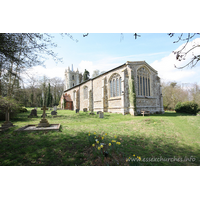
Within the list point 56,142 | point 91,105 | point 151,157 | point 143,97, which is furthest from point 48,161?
point 91,105

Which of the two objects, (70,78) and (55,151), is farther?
(70,78)

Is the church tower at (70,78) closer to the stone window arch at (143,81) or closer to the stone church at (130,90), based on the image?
the stone church at (130,90)

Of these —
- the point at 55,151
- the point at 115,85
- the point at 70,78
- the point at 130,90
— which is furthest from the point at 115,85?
the point at 70,78

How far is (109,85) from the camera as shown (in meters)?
15.5

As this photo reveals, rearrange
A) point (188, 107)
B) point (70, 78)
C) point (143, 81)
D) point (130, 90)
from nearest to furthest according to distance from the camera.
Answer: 1. point (130, 90)
2. point (188, 107)
3. point (143, 81)
4. point (70, 78)

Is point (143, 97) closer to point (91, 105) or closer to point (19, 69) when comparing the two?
point (91, 105)

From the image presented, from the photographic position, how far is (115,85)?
14648mm

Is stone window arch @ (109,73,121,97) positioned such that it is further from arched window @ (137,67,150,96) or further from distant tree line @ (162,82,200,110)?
distant tree line @ (162,82,200,110)

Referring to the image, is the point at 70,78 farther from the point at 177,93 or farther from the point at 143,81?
the point at 177,93

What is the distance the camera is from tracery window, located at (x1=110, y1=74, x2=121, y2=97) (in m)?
14.3

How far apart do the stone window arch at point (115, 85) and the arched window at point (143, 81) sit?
8.76 ft

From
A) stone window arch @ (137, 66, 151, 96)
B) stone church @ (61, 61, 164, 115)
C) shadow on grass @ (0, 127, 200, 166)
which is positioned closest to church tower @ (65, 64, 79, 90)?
stone church @ (61, 61, 164, 115)

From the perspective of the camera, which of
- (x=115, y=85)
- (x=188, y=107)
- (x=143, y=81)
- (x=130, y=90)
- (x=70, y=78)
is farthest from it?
(x=70, y=78)

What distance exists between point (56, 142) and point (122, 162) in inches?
100
